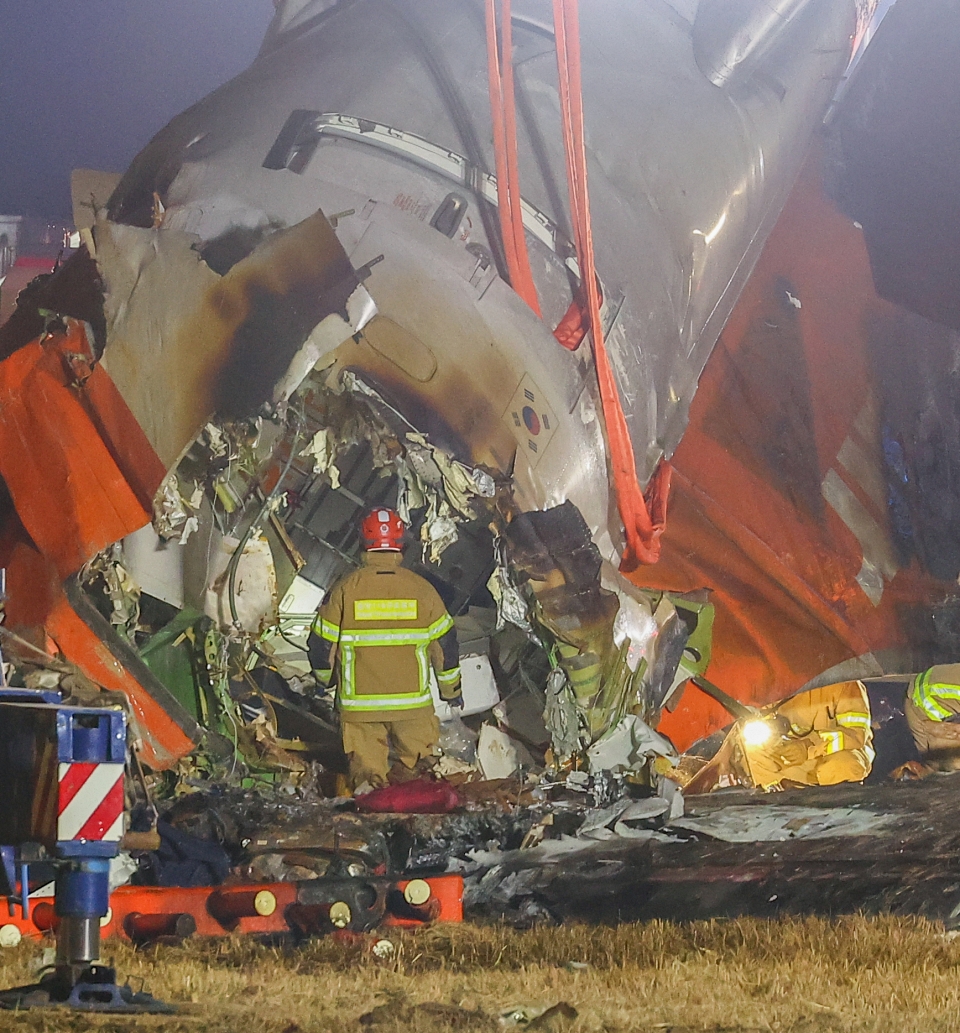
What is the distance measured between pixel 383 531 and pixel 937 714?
2.44 meters

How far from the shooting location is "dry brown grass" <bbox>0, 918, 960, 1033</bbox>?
2166 millimetres

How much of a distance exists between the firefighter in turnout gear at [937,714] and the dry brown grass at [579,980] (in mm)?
1892

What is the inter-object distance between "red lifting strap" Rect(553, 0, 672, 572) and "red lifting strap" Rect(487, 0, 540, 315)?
0.19 m

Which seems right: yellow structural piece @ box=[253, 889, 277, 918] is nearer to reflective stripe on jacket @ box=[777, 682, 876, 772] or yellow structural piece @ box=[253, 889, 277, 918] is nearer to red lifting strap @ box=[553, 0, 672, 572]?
red lifting strap @ box=[553, 0, 672, 572]

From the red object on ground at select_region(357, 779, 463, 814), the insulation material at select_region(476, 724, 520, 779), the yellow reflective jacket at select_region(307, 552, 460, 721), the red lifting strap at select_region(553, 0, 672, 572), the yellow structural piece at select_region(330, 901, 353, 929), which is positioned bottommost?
the yellow structural piece at select_region(330, 901, 353, 929)

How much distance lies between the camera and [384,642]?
4438mm

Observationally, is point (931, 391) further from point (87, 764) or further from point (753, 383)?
point (87, 764)

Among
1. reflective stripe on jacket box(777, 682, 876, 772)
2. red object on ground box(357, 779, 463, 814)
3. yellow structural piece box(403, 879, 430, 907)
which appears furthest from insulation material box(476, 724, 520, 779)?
yellow structural piece box(403, 879, 430, 907)

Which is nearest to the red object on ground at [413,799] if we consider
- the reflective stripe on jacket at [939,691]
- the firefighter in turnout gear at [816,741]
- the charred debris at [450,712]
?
the charred debris at [450,712]

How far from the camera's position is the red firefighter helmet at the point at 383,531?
4.55 metres

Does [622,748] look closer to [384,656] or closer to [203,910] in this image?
[384,656]

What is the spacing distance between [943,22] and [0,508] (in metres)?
4.18

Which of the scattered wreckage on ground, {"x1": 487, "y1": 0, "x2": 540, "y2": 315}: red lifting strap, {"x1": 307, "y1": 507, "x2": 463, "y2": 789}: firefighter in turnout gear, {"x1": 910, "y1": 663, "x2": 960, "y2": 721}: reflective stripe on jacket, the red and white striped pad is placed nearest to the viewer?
the red and white striped pad

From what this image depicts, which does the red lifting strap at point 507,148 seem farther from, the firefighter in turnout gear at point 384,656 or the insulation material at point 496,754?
the insulation material at point 496,754
